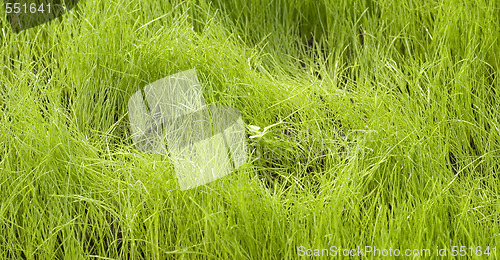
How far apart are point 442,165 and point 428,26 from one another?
95 cm

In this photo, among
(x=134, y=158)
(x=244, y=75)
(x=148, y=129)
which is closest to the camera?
(x=134, y=158)

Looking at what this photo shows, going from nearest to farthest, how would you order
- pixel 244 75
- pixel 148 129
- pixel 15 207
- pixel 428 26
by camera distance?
pixel 15 207, pixel 148 129, pixel 244 75, pixel 428 26

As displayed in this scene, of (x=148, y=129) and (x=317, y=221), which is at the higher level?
(x=148, y=129)

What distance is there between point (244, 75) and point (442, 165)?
89 centimetres

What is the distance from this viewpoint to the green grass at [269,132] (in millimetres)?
1592

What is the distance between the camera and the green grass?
5.22 feet

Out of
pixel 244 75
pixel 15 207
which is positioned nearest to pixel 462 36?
pixel 244 75

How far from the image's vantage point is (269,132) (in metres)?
1.96

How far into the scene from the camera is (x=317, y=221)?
5.18ft

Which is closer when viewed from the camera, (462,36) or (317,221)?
(317,221)

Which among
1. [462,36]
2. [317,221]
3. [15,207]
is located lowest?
[317,221]

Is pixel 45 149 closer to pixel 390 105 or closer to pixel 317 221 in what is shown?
pixel 317 221

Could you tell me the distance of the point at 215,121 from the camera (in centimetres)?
194

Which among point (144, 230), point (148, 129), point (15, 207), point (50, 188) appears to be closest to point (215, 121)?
point (148, 129)
